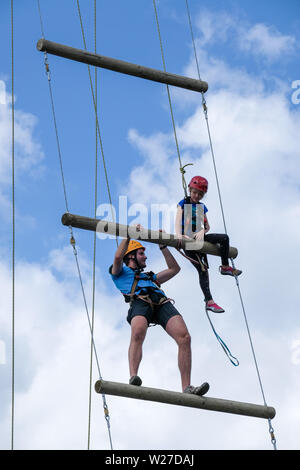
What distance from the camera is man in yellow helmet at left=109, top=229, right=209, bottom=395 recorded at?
13.8m

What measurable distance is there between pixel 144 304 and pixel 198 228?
1.32 m

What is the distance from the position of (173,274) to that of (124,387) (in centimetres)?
185

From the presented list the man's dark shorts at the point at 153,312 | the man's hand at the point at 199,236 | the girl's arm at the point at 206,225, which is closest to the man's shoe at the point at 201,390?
the man's dark shorts at the point at 153,312

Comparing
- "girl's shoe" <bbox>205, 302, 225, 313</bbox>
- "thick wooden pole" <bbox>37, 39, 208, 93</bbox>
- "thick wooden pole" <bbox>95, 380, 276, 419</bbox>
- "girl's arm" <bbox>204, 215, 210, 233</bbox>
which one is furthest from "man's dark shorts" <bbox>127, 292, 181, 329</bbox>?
"thick wooden pole" <bbox>37, 39, 208, 93</bbox>

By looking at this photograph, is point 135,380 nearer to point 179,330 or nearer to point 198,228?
point 179,330

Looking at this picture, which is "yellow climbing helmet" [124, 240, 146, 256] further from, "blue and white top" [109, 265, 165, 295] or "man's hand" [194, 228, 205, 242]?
"man's hand" [194, 228, 205, 242]

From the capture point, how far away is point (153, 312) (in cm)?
1425

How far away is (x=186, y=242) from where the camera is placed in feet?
48.3

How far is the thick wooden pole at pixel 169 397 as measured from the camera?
44.0ft

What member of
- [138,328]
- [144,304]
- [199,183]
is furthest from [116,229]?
[199,183]

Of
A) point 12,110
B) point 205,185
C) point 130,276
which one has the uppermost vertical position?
point 12,110

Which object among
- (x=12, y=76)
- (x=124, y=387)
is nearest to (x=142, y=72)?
(x=12, y=76)
